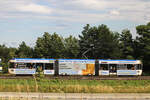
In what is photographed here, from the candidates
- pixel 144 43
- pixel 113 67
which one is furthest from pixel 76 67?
pixel 144 43

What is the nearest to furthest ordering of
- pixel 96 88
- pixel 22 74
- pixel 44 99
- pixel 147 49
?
1. pixel 44 99
2. pixel 96 88
3. pixel 22 74
4. pixel 147 49

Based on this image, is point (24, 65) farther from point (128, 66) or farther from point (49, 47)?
point (49, 47)

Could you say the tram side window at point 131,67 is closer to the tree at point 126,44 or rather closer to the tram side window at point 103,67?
the tram side window at point 103,67

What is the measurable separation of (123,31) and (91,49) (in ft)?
33.3

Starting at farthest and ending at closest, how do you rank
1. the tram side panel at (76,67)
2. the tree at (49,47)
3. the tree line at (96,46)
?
1. the tree at (49,47)
2. the tree line at (96,46)
3. the tram side panel at (76,67)

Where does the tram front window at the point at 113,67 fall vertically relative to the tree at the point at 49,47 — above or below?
below

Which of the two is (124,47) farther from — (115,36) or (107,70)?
(107,70)

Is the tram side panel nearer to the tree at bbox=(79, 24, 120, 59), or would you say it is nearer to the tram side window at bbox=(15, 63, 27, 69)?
the tram side window at bbox=(15, 63, 27, 69)

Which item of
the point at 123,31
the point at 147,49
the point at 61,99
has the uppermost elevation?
the point at 123,31

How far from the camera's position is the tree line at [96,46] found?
55.1m

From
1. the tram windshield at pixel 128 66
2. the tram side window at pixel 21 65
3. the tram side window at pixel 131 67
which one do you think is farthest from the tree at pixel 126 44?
the tram side window at pixel 21 65

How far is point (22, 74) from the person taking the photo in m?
40.0

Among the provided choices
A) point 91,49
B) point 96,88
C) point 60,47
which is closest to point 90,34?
point 91,49

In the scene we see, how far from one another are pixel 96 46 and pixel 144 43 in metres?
16.8
